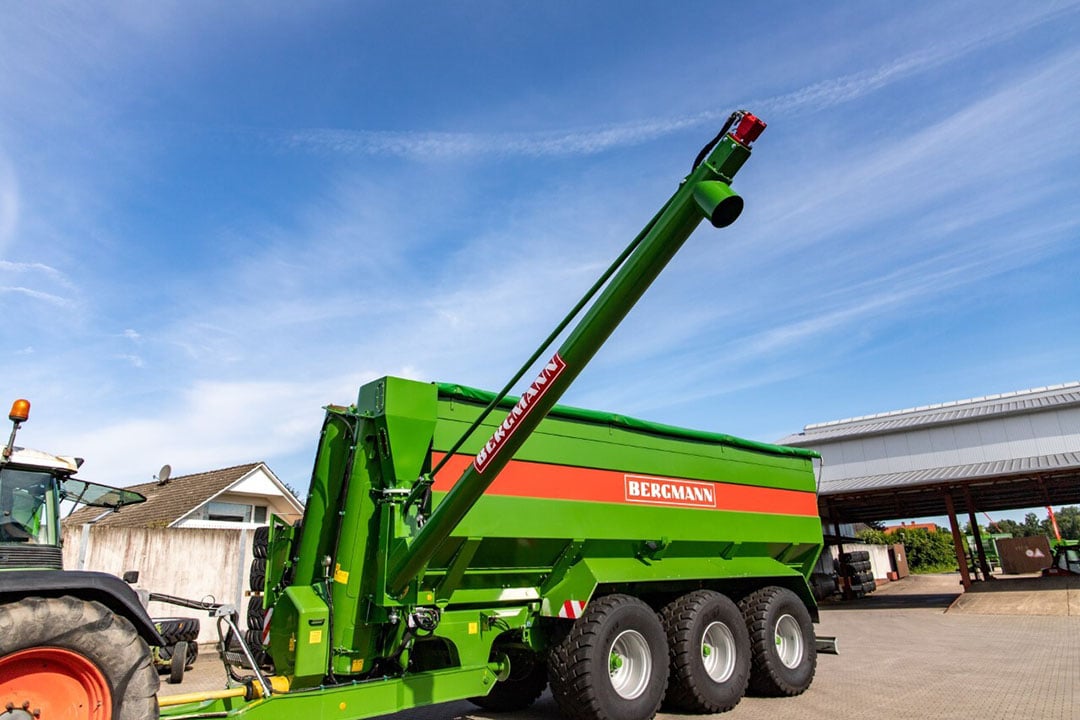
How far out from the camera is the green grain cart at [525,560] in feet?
14.8

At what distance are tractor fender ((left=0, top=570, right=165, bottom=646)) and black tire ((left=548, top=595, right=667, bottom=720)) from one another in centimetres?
321

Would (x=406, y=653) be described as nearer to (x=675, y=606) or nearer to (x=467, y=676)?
(x=467, y=676)

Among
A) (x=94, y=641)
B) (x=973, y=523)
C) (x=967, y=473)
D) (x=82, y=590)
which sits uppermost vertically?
(x=967, y=473)

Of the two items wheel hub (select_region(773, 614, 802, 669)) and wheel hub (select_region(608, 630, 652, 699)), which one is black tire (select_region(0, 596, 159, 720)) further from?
wheel hub (select_region(773, 614, 802, 669))

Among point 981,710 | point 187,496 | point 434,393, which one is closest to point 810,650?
point 981,710

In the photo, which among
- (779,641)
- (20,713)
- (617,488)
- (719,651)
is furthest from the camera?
(779,641)

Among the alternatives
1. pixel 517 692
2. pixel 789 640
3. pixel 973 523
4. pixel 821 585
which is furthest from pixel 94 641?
pixel 973 523

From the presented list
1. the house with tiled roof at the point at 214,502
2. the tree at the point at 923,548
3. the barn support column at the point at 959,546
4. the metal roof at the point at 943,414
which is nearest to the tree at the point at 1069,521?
the tree at the point at 923,548

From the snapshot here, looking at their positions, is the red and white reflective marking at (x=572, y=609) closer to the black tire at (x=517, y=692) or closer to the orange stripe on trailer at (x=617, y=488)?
the orange stripe on trailer at (x=617, y=488)

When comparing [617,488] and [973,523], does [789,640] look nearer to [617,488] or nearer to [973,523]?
[617,488]

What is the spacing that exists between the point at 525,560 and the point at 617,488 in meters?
1.18

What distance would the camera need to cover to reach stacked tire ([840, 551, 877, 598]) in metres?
23.7

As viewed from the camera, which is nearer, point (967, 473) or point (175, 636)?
point (175, 636)

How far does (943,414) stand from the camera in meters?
28.5
